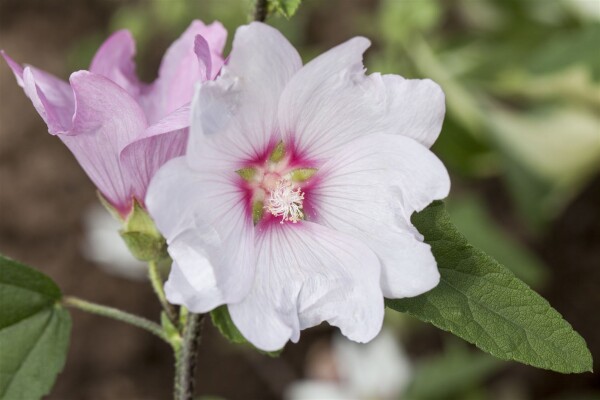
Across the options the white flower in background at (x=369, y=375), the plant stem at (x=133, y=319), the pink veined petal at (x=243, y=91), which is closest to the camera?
the pink veined petal at (x=243, y=91)

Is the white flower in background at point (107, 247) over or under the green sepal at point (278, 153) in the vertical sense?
under

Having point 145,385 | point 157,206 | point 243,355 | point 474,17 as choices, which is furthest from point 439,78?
point 157,206

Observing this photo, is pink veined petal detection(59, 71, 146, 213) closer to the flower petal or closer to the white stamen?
the flower petal

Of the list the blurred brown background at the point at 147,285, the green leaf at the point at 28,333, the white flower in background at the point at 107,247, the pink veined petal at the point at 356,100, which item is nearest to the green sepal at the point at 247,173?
the pink veined petal at the point at 356,100

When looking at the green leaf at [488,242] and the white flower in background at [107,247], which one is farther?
the white flower in background at [107,247]

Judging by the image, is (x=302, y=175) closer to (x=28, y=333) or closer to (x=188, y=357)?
(x=188, y=357)

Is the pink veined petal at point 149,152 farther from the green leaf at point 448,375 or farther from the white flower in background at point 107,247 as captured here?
the white flower in background at point 107,247

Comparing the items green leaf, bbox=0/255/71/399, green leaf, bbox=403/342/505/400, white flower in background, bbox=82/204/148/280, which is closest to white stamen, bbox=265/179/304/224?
green leaf, bbox=0/255/71/399
